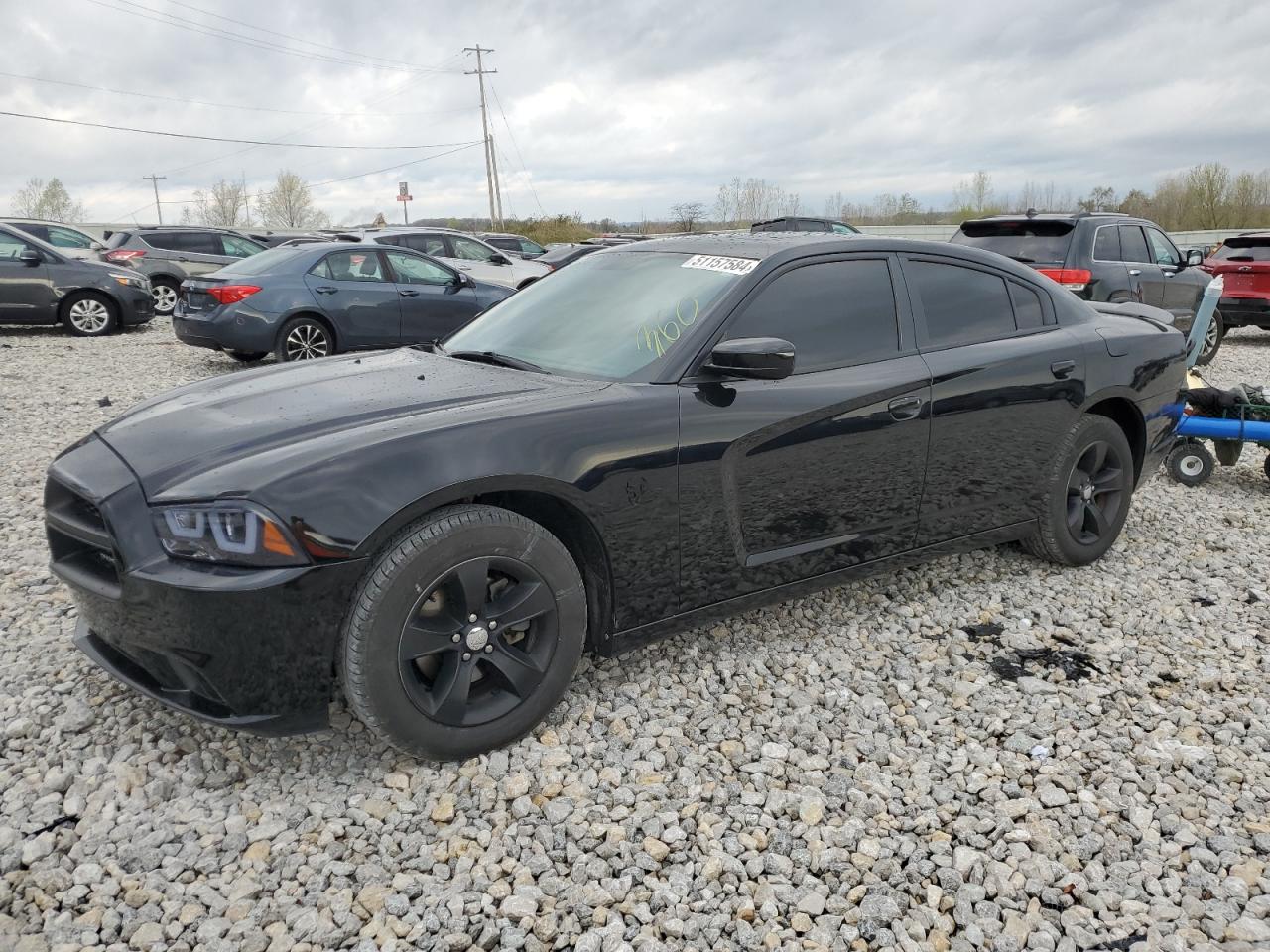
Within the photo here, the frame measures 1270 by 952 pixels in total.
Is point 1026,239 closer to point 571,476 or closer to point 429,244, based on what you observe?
point 571,476

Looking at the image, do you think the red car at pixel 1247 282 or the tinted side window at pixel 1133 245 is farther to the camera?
the red car at pixel 1247 282

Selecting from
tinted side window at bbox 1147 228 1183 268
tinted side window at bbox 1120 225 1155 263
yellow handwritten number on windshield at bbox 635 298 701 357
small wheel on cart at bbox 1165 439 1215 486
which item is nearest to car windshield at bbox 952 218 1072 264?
tinted side window at bbox 1120 225 1155 263

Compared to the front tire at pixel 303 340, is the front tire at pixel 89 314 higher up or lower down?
higher up

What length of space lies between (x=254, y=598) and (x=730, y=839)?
56.2 inches

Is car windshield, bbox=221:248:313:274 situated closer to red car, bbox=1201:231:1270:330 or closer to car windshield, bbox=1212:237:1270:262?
red car, bbox=1201:231:1270:330

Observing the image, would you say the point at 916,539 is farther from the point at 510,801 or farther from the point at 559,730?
the point at 510,801

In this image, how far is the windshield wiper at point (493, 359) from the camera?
348cm

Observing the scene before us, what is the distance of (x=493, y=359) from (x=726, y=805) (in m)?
1.87

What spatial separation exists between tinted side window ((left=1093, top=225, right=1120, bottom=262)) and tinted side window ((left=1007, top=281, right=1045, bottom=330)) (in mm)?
5739

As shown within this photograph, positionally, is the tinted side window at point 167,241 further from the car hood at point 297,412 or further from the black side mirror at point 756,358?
the black side mirror at point 756,358

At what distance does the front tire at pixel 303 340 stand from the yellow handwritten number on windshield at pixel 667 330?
23.5 feet

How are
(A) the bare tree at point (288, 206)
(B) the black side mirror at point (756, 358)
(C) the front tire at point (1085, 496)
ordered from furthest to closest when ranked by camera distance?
(A) the bare tree at point (288, 206) → (C) the front tire at point (1085, 496) → (B) the black side mirror at point (756, 358)

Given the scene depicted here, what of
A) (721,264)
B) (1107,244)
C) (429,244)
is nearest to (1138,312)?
(721,264)

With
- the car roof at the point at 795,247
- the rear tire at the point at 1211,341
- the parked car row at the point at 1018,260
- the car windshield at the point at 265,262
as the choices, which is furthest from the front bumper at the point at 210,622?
the rear tire at the point at 1211,341
